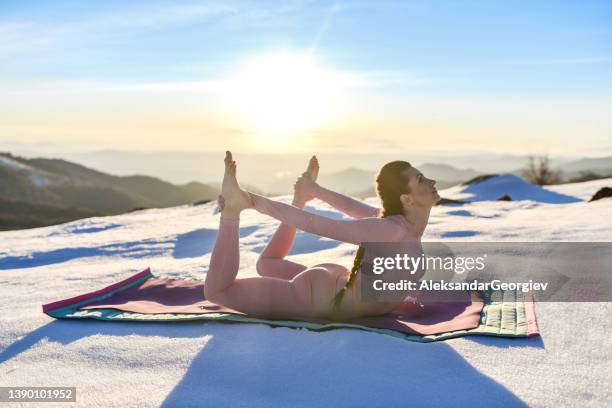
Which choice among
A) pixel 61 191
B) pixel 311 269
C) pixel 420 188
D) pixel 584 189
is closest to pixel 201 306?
pixel 311 269

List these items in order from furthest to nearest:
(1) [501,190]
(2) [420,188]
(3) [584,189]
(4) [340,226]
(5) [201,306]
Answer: (1) [501,190]
(3) [584,189]
(5) [201,306]
(2) [420,188]
(4) [340,226]

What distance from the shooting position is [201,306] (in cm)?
300

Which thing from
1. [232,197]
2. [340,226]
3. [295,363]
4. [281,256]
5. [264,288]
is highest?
[232,197]

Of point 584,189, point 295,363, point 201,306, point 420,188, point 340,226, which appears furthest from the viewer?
point 584,189

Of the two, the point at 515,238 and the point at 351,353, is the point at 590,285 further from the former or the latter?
the point at 351,353

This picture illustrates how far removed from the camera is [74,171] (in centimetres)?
2520

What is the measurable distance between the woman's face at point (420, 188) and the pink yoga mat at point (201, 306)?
2.00ft

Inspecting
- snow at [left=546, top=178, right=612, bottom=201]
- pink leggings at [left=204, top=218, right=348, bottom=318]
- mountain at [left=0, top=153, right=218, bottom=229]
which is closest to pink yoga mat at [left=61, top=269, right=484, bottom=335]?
pink leggings at [left=204, top=218, right=348, bottom=318]

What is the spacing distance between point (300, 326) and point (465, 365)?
77cm

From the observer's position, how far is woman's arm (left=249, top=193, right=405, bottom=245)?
2525 mm

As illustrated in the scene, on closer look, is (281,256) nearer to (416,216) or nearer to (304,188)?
(304,188)

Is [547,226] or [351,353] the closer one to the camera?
[351,353]

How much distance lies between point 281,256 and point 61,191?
69.0 ft

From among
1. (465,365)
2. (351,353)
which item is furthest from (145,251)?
(465,365)
